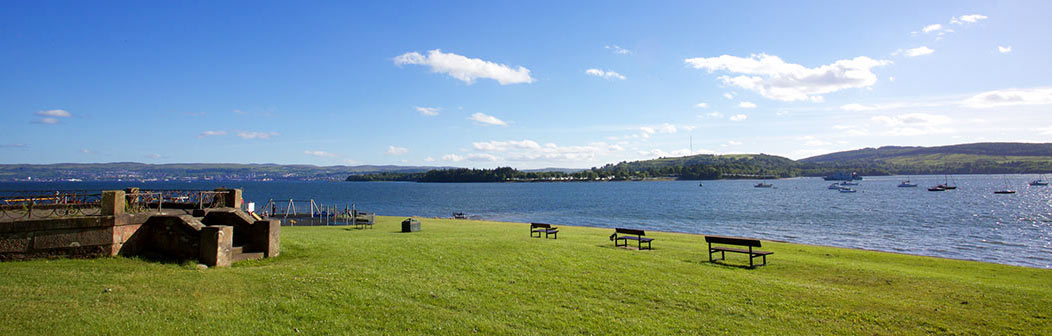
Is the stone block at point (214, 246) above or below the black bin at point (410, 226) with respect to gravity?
above

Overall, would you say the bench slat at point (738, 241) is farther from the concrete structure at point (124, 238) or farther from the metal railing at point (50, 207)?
the metal railing at point (50, 207)

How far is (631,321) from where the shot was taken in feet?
26.5

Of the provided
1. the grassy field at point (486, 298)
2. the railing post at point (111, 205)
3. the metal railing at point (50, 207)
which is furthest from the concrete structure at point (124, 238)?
the metal railing at point (50, 207)

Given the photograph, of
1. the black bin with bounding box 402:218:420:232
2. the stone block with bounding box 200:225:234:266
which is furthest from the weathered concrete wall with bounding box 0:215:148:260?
the black bin with bounding box 402:218:420:232

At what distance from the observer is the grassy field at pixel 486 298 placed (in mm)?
7586

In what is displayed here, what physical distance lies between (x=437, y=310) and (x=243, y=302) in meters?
3.38

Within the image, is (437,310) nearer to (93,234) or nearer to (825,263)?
(93,234)

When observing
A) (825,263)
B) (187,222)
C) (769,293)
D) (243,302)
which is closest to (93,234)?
(187,222)

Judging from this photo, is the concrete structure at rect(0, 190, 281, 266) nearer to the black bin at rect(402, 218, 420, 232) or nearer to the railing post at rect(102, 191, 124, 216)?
the railing post at rect(102, 191, 124, 216)

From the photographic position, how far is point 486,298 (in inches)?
364

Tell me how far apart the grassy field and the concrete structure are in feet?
1.56

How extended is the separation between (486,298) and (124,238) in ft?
32.5

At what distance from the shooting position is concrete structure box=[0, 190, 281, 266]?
11.6m

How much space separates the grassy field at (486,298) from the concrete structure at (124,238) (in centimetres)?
48
